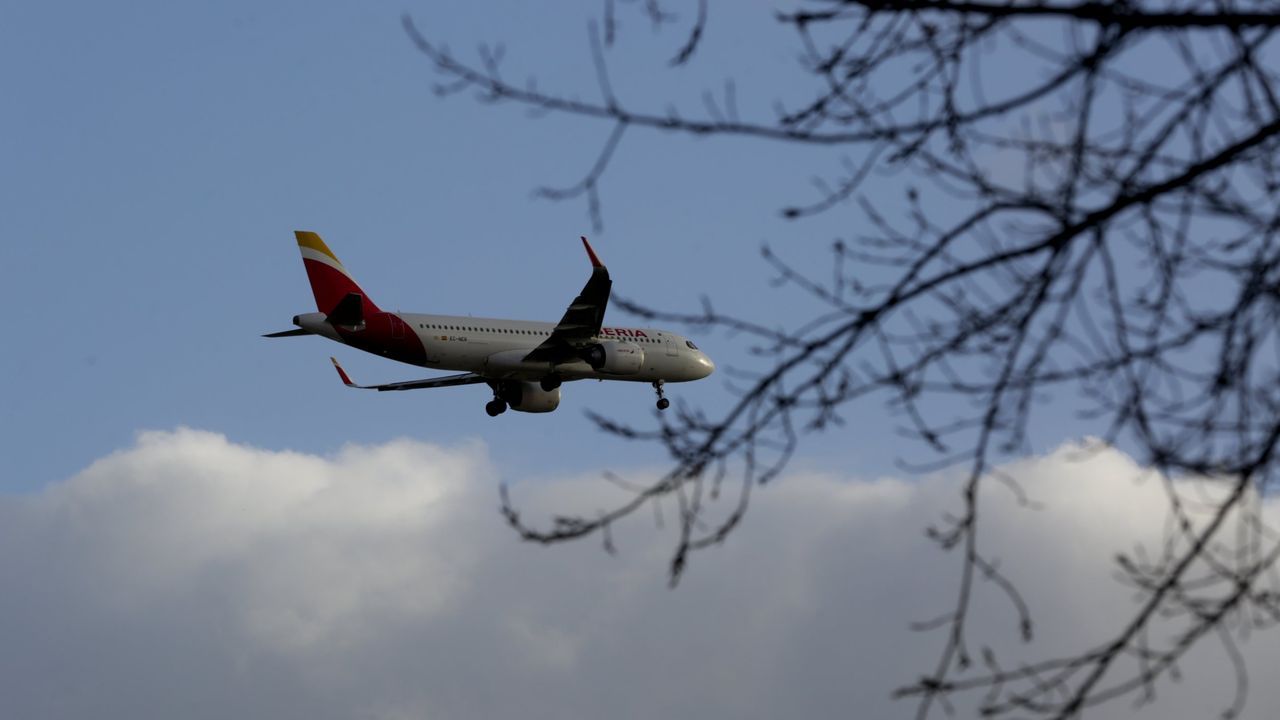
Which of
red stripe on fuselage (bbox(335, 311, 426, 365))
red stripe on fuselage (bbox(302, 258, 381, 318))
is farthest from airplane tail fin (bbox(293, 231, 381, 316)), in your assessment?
red stripe on fuselage (bbox(335, 311, 426, 365))

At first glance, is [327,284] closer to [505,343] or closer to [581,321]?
[505,343]

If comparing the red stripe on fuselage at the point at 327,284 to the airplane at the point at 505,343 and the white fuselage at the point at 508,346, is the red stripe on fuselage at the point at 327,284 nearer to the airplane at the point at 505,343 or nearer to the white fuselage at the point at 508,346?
the airplane at the point at 505,343

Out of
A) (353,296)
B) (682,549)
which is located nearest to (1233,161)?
(682,549)

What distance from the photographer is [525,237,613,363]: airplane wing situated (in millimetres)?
46781

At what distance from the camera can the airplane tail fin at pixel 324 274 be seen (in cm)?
5106

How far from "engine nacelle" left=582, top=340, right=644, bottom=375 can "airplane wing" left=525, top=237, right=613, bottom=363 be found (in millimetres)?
473

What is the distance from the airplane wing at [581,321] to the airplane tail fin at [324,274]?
6.65 meters

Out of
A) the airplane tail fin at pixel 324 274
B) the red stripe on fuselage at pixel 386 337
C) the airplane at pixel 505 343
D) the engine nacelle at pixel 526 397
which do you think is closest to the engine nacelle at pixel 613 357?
the airplane at pixel 505 343

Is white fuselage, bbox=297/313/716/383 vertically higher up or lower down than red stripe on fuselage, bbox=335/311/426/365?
higher up

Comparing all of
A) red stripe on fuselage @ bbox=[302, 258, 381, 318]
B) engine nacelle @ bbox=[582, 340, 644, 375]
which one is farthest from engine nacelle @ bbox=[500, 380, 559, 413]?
red stripe on fuselage @ bbox=[302, 258, 381, 318]

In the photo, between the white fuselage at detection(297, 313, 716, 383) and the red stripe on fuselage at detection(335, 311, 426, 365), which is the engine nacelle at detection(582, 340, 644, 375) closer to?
the white fuselage at detection(297, 313, 716, 383)

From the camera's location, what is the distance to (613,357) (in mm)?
49000

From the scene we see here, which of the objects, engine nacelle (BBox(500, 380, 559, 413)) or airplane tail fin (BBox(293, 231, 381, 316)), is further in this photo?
engine nacelle (BBox(500, 380, 559, 413))

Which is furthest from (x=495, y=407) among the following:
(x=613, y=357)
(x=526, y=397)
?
(x=613, y=357)
